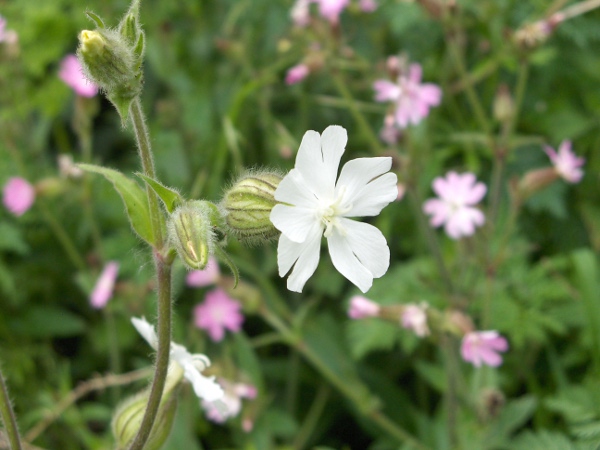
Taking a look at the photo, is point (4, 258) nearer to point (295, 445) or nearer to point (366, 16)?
point (295, 445)

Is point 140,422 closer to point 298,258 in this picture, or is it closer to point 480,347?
point 298,258

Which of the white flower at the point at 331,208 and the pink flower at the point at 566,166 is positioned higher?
the pink flower at the point at 566,166

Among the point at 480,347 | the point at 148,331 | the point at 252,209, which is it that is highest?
the point at 252,209

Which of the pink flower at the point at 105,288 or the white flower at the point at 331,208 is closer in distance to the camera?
the white flower at the point at 331,208

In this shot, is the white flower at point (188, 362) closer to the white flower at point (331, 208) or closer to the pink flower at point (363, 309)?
the white flower at point (331, 208)

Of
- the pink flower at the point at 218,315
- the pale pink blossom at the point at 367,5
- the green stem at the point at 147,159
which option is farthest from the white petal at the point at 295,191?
the pale pink blossom at the point at 367,5

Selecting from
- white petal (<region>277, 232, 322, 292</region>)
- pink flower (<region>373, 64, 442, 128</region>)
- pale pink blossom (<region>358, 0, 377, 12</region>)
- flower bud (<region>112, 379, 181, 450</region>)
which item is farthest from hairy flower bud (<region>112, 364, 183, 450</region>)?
pale pink blossom (<region>358, 0, 377, 12</region>)

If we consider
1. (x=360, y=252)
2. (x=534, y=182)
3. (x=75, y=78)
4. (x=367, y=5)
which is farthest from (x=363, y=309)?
(x=75, y=78)
